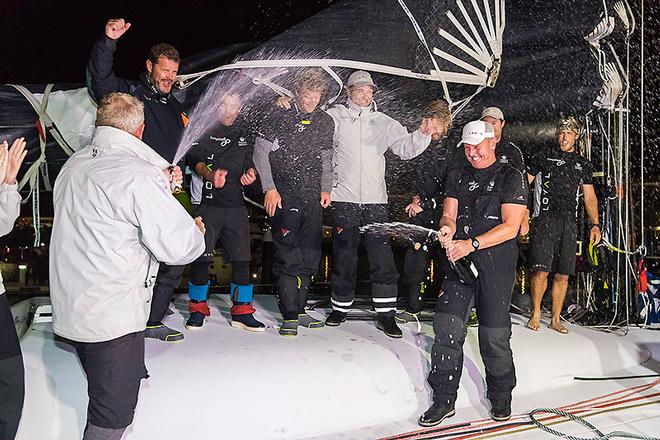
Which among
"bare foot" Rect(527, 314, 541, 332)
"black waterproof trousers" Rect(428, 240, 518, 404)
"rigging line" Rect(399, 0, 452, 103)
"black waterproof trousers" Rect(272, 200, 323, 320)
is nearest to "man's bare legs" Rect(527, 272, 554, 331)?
"bare foot" Rect(527, 314, 541, 332)

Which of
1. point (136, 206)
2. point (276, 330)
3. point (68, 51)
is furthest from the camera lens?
point (68, 51)

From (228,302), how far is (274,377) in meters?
2.10

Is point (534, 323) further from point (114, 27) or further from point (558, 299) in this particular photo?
point (114, 27)

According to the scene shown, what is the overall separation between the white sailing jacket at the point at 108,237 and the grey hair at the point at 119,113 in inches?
1.7

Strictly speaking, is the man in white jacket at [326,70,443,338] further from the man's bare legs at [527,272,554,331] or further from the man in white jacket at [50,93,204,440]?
the man in white jacket at [50,93,204,440]

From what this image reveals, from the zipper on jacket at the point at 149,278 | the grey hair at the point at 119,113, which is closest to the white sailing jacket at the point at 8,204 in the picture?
the grey hair at the point at 119,113

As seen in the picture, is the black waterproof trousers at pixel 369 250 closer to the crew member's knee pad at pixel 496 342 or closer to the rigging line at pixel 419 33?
the crew member's knee pad at pixel 496 342

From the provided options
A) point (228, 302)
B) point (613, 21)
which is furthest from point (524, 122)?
point (228, 302)

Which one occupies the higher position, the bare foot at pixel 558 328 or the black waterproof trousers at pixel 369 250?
the black waterproof trousers at pixel 369 250

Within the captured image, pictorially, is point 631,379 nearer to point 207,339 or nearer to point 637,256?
point 637,256

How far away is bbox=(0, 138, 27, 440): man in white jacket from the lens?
239 cm

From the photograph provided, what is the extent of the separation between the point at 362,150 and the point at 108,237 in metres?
2.42

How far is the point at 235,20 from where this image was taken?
18.9 feet

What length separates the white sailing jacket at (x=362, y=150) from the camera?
4289 mm
